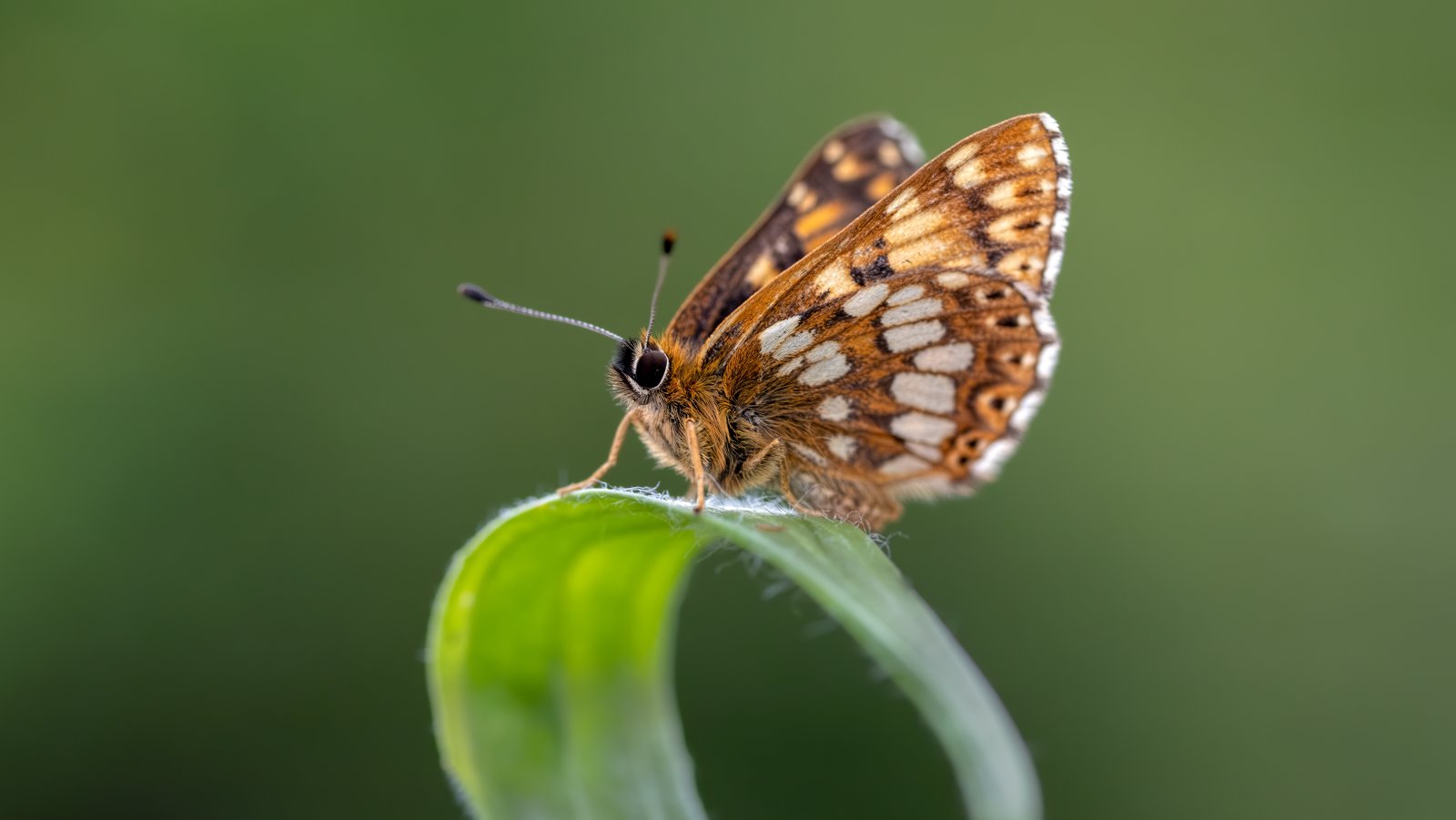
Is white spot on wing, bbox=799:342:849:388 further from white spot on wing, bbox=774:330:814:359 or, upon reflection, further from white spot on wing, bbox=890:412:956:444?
white spot on wing, bbox=890:412:956:444

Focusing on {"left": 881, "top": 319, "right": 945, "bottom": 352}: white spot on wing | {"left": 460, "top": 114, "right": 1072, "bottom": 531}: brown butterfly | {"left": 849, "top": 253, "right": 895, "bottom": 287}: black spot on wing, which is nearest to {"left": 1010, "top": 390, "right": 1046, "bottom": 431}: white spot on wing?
{"left": 460, "top": 114, "right": 1072, "bottom": 531}: brown butterfly

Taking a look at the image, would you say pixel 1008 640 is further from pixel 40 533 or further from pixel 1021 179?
pixel 40 533

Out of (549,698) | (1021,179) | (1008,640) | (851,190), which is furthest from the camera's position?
(1008,640)

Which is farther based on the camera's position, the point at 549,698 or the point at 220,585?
the point at 220,585

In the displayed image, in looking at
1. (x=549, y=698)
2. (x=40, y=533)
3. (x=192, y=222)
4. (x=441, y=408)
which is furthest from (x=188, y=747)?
(x=549, y=698)

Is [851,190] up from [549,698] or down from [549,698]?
up

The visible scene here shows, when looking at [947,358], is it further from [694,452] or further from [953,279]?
[694,452]

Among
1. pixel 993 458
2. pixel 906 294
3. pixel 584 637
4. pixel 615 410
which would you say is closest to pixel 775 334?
pixel 906 294
